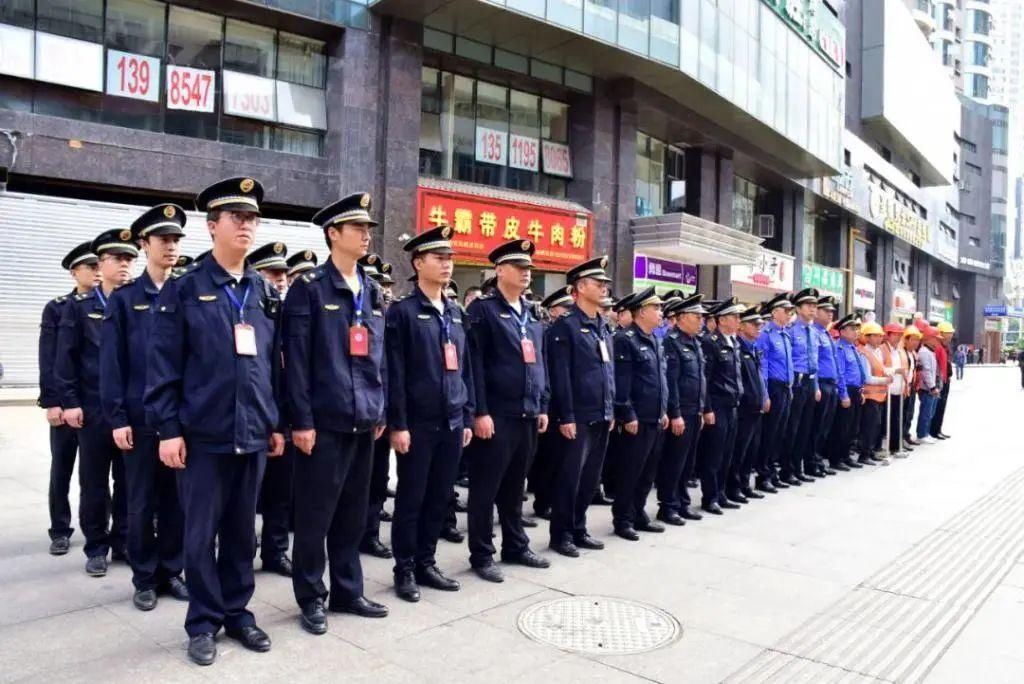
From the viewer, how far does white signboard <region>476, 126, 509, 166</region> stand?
63.5ft

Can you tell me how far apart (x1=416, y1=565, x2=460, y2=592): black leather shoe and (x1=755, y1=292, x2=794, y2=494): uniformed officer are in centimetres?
464

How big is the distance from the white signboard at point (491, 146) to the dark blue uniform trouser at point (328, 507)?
1599 cm

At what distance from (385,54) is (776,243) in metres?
20.5

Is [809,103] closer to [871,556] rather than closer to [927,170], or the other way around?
[871,556]

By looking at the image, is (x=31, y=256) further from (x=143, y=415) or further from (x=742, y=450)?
(x=742, y=450)

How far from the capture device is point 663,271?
76.0ft

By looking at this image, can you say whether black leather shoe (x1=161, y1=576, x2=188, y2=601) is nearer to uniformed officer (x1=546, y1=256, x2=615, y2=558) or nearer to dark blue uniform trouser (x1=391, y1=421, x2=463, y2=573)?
dark blue uniform trouser (x1=391, y1=421, x2=463, y2=573)

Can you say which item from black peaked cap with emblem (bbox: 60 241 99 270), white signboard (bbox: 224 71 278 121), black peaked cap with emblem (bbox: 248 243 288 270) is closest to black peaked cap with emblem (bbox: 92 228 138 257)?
black peaked cap with emblem (bbox: 60 241 99 270)

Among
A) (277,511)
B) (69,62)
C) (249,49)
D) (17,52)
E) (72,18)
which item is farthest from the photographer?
(249,49)

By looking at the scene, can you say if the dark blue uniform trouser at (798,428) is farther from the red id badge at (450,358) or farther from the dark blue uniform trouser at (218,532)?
the dark blue uniform trouser at (218,532)

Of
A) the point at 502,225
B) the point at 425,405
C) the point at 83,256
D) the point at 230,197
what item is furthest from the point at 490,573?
the point at 502,225

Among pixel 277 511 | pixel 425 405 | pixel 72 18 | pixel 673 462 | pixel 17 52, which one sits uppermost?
pixel 72 18

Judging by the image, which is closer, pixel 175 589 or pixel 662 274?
pixel 175 589

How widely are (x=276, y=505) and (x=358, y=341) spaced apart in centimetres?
169
